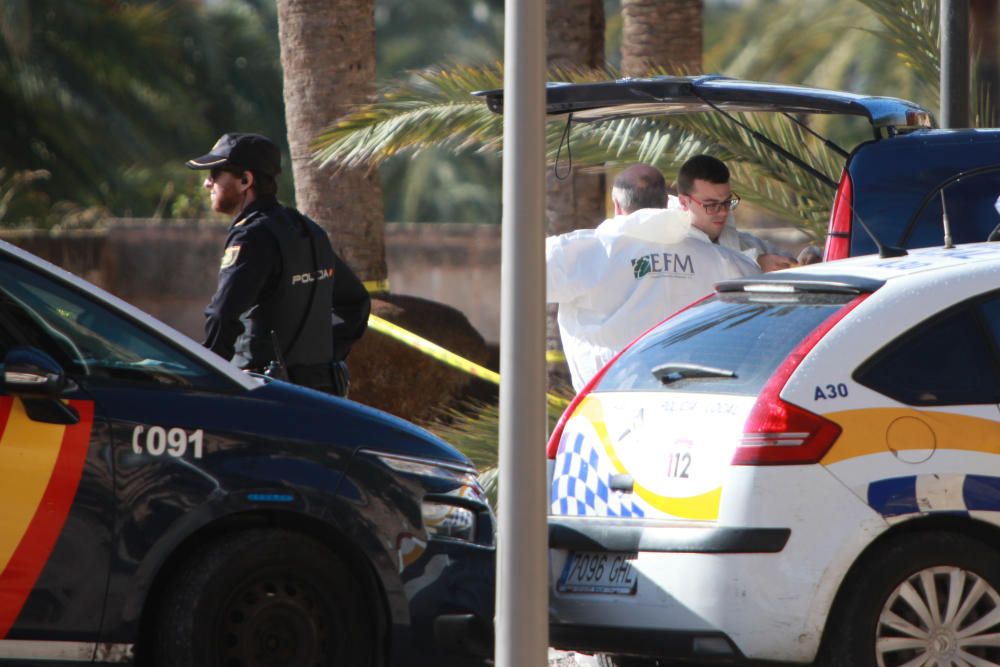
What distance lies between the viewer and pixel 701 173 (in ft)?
24.8

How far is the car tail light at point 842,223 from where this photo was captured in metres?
6.78

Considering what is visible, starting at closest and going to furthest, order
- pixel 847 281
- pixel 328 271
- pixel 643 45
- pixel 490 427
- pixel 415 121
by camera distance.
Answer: pixel 847 281, pixel 328 271, pixel 490 427, pixel 415 121, pixel 643 45

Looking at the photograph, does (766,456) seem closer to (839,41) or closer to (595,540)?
(595,540)

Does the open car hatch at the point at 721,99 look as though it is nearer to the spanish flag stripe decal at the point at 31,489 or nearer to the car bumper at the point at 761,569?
the car bumper at the point at 761,569

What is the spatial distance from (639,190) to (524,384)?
2.97 m

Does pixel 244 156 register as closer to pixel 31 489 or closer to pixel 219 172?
pixel 219 172

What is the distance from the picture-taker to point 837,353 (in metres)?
5.27

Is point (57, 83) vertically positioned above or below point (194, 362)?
above

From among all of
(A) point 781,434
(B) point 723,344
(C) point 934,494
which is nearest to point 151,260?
(B) point 723,344

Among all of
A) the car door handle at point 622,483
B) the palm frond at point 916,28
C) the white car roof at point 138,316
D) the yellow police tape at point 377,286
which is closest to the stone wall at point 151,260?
the yellow police tape at point 377,286

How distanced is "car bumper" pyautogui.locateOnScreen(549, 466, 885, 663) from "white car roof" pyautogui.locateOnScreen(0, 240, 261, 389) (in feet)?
4.76

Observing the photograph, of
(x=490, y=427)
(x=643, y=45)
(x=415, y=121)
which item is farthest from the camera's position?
(x=643, y=45)

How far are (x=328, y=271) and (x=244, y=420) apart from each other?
1.79 meters

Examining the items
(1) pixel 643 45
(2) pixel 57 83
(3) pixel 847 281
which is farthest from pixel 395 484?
(2) pixel 57 83
